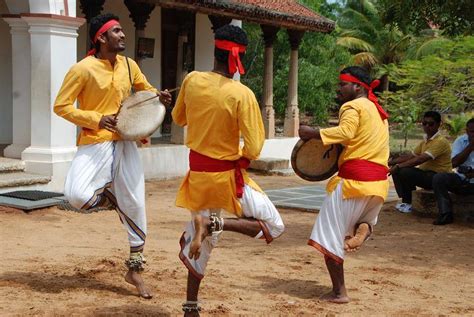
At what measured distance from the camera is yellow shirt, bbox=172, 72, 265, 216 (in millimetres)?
4602

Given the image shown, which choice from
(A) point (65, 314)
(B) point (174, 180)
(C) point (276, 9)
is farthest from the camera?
(C) point (276, 9)

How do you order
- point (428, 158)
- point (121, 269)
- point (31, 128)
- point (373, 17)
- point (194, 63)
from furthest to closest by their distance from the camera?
point (373, 17) < point (194, 63) < point (31, 128) < point (428, 158) < point (121, 269)

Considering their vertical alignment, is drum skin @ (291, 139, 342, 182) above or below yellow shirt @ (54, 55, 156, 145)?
below

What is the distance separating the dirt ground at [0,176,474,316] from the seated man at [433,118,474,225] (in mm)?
223

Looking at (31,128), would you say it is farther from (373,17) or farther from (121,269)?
(373,17)

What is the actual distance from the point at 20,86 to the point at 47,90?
0.85 meters

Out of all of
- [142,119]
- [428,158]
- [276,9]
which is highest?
[276,9]

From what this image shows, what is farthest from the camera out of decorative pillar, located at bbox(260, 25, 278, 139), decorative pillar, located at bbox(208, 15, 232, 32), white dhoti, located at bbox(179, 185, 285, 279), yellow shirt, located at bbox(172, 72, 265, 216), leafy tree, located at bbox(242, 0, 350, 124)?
leafy tree, located at bbox(242, 0, 350, 124)

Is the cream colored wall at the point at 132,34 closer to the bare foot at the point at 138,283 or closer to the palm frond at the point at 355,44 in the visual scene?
the bare foot at the point at 138,283

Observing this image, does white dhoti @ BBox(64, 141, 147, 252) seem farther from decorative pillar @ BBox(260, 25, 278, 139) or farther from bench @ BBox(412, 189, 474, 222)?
decorative pillar @ BBox(260, 25, 278, 139)

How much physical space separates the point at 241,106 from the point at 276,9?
38.7ft

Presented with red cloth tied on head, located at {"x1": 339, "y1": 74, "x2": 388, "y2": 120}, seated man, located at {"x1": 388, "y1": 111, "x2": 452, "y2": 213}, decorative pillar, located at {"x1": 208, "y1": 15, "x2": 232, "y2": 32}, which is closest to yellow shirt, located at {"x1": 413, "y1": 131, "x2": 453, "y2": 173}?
seated man, located at {"x1": 388, "y1": 111, "x2": 452, "y2": 213}

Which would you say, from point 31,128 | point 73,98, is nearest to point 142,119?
A: point 73,98

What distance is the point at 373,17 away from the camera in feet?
119
